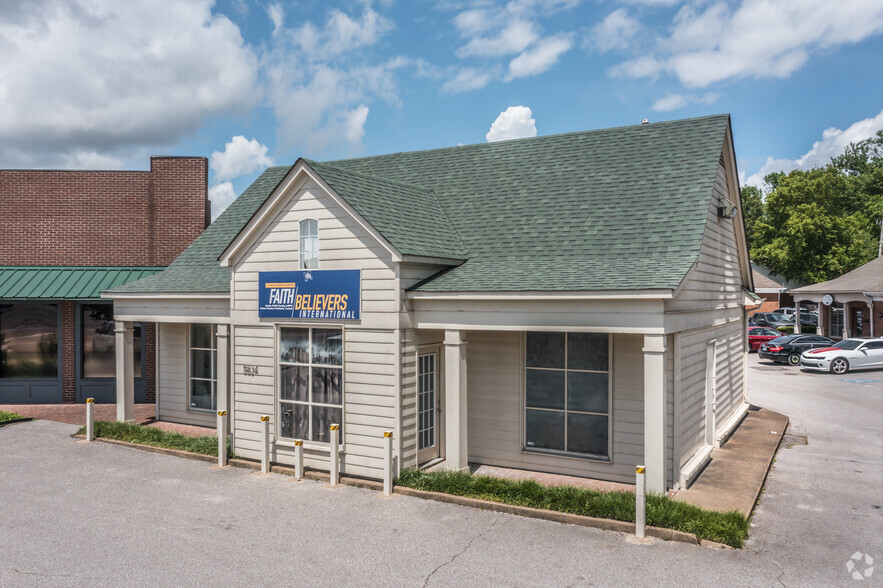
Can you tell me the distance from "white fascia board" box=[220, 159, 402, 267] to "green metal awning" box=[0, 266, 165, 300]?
8238 millimetres

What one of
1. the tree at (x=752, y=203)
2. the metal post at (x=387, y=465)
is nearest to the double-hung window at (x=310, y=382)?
the metal post at (x=387, y=465)

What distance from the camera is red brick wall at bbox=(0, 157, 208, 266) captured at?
21094 millimetres

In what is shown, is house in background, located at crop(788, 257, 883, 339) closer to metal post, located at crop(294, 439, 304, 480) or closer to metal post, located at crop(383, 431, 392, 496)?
metal post, located at crop(383, 431, 392, 496)

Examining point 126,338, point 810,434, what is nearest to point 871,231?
point 810,434

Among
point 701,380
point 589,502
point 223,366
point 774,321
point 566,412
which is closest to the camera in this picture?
point 589,502

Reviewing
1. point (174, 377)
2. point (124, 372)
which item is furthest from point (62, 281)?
point (174, 377)

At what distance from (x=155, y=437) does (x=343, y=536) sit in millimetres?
7578

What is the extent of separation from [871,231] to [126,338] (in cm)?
6552

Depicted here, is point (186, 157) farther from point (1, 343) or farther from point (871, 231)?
point (871, 231)

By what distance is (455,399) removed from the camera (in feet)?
38.3

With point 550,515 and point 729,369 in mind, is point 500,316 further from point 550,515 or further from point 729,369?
point 729,369

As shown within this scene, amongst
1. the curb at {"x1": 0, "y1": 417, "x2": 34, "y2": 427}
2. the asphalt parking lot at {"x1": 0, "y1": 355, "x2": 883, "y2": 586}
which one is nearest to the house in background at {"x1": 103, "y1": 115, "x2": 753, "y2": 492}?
the asphalt parking lot at {"x1": 0, "y1": 355, "x2": 883, "y2": 586}

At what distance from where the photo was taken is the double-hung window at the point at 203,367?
16.7m

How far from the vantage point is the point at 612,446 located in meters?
11.6
